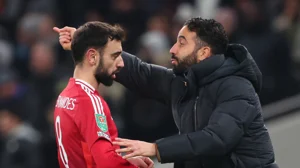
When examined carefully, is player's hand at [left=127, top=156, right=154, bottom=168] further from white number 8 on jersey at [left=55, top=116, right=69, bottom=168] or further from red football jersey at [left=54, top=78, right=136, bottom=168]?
white number 8 on jersey at [left=55, top=116, right=69, bottom=168]

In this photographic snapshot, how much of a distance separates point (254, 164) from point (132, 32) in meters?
4.91

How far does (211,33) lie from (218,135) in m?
0.75

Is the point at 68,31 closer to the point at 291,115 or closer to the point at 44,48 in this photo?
the point at 291,115

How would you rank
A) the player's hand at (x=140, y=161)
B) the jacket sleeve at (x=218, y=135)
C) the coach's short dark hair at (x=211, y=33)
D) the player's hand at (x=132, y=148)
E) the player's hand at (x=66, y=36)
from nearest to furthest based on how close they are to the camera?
the player's hand at (x=132, y=148), the jacket sleeve at (x=218, y=135), the player's hand at (x=140, y=161), the coach's short dark hair at (x=211, y=33), the player's hand at (x=66, y=36)

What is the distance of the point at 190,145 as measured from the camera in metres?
5.63

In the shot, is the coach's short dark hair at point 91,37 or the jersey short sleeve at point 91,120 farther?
the coach's short dark hair at point 91,37

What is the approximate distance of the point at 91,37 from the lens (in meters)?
5.75

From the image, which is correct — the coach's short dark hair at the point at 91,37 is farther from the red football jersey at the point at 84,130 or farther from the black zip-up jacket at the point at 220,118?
the black zip-up jacket at the point at 220,118

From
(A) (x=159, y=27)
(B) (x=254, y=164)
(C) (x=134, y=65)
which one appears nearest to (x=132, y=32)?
(A) (x=159, y=27)

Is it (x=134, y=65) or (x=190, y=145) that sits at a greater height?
(x=134, y=65)

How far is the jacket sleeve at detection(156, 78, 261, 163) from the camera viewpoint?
5.63 meters

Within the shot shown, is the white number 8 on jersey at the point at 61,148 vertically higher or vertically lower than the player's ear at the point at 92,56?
lower

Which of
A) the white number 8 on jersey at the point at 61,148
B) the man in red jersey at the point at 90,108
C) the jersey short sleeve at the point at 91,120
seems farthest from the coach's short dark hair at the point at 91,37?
the white number 8 on jersey at the point at 61,148

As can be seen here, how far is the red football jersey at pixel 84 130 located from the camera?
5.53 meters
